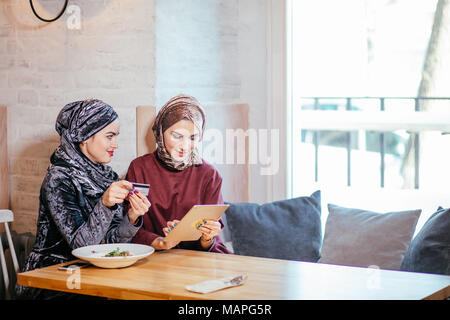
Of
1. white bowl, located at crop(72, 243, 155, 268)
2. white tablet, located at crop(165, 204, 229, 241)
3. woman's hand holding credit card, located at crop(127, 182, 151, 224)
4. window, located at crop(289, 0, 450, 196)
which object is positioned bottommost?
white bowl, located at crop(72, 243, 155, 268)

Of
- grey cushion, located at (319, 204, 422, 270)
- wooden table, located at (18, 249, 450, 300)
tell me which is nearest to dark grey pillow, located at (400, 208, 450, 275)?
grey cushion, located at (319, 204, 422, 270)

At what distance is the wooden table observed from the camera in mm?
1739

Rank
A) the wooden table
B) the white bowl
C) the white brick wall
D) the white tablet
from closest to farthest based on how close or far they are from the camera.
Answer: the wooden table → the white bowl → the white tablet → the white brick wall

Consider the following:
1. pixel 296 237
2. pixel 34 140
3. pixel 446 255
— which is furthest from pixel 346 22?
pixel 34 140

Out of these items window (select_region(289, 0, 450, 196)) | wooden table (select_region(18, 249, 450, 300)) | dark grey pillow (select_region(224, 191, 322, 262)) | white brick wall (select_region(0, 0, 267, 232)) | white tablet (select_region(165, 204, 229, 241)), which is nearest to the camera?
wooden table (select_region(18, 249, 450, 300))

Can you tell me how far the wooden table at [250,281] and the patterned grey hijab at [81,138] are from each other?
45 centimetres

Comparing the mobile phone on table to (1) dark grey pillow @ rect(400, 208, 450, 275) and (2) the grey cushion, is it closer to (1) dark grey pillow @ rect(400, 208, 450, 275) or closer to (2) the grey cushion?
(2) the grey cushion

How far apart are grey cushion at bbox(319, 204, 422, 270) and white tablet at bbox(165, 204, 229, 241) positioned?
2.38 ft

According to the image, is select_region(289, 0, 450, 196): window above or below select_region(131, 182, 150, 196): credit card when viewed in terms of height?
above

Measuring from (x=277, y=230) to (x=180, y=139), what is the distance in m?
0.71

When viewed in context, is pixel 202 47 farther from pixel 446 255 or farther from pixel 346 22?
pixel 446 255

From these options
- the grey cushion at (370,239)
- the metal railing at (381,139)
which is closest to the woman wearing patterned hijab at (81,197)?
the grey cushion at (370,239)

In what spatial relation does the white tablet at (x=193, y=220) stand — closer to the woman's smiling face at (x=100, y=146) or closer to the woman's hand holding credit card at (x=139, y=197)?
the woman's hand holding credit card at (x=139, y=197)
